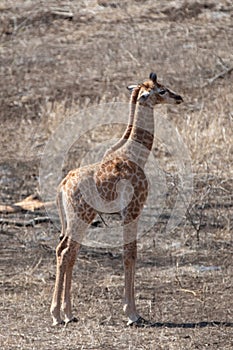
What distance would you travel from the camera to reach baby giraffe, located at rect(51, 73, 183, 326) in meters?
7.05

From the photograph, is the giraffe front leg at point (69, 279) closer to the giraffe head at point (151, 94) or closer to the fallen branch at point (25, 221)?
the giraffe head at point (151, 94)

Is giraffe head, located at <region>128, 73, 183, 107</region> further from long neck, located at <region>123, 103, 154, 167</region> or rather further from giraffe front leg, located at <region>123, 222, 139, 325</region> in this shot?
giraffe front leg, located at <region>123, 222, 139, 325</region>

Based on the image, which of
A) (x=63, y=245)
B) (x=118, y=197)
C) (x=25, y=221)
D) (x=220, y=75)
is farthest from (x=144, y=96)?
(x=220, y=75)

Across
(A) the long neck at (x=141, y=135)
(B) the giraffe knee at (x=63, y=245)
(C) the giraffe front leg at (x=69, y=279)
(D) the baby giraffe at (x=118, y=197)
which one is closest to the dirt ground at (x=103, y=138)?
(C) the giraffe front leg at (x=69, y=279)

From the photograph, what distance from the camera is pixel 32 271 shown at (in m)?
8.59

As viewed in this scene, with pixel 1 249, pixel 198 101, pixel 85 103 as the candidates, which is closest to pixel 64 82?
pixel 85 103

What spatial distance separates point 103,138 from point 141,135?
5.66 meters

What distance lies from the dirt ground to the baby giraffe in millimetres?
248

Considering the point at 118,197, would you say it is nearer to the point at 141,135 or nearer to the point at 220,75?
the point at 141,135

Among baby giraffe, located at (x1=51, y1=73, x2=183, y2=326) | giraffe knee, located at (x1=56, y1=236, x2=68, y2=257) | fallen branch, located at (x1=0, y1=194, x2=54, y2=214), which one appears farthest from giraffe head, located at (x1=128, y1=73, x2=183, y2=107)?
fallen branch, located at (x1=0, y1=194, x2=54, y2=214)

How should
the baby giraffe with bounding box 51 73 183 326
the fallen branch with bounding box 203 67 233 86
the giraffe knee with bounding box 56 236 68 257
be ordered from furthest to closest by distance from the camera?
1. the fallen branch with bounding box 203 67 233 86
2. the giraffe knee with bounding box 56 236 68 257
3. the baby giraffe with bounding box 51 73 183 326

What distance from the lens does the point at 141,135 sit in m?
7.14

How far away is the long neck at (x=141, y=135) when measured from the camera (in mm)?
7109

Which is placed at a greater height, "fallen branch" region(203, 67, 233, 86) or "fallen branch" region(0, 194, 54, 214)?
"fallen branch" region(203, 67, 233, 86)
